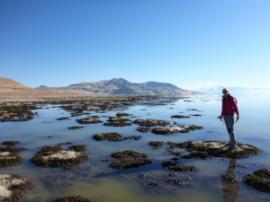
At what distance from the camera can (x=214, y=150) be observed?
18.3 meters

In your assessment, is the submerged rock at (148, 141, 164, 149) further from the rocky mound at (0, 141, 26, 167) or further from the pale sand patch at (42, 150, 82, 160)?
the rocky mound at (0, 141, 26, 167)

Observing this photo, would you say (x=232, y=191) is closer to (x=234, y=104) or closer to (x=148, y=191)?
(x=148, y=191)

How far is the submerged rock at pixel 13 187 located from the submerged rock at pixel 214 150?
933 centimetres

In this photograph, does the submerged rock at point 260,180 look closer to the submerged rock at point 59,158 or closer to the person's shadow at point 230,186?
the person's shadow at point 230,186

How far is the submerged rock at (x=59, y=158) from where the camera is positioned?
15.8 m

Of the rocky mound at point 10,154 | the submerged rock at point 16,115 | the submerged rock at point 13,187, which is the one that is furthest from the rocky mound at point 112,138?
the submerged rock at point 16,115

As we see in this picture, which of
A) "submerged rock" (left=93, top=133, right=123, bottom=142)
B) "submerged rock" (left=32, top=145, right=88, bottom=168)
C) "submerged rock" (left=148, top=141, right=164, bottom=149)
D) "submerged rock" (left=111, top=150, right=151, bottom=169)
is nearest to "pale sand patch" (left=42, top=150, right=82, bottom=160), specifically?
"submerged rock" (left=32, top=145, right=88, bottom=168)

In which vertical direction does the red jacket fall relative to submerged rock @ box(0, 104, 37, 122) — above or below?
above

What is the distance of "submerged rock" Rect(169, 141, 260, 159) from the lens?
1719 centimetres

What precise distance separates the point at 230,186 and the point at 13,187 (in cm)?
946

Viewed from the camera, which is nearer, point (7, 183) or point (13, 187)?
point (13, 187)

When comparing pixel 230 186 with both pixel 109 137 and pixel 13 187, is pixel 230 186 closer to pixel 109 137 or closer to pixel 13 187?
pixel 13 187

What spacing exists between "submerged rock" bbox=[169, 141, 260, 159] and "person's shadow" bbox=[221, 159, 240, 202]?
2.83 metres

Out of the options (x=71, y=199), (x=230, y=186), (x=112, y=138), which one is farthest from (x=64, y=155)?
(x=230, y=186)
